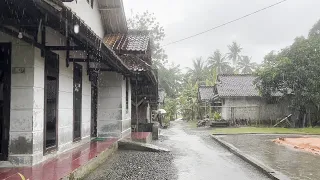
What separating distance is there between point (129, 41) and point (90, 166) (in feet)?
26.9

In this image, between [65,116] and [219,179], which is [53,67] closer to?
[65,116]

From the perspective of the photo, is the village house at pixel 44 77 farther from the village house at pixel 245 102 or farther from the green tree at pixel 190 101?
the green tree at pixel 190 101

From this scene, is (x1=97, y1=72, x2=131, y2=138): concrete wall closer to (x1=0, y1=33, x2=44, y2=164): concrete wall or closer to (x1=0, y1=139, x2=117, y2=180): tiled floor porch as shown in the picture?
(x1=0, y1=139, x2=117, y2=180): tiled floor porch

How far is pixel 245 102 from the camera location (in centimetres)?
3222

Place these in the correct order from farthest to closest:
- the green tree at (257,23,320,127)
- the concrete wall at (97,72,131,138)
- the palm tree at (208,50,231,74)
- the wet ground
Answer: the palm tree at (208,50,231,74)
the green tree at (257,23,320,127)
the concrete wall at (97,72,131,138)
the wet ground

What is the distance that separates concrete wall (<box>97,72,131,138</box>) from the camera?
1341 cm

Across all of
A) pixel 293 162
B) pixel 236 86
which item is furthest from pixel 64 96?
pixel 236 86

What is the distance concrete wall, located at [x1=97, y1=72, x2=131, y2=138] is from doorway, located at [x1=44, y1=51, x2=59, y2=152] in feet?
16.6

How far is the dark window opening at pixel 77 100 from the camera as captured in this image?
998 cm

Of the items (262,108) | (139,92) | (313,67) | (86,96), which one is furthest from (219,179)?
(262,108)

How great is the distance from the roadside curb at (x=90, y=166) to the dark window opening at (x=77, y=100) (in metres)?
1.08

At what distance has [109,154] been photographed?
33.7ft

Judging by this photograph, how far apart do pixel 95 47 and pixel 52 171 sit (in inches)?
107

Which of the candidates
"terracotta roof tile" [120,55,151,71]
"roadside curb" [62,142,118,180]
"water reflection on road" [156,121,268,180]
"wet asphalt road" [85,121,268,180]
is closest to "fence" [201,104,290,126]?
"terracotta roof tile" [120,55,151,71]
